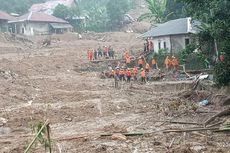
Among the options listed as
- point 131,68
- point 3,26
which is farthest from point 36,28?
point 131,68

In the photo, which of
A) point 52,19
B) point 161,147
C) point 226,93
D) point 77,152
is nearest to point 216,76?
point 226,93

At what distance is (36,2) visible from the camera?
81.4 meters

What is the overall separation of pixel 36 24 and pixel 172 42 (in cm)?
2736

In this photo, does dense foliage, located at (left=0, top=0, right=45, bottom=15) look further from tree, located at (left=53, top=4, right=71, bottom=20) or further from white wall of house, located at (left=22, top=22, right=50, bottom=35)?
white wall of house, located at (left=22, top=22, right=50, bottom=35)

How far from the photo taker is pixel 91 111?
18719 mm

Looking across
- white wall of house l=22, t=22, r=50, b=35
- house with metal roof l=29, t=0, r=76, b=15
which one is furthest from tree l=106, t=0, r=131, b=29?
house with metal roof l=29, t=0, r=76, b=15

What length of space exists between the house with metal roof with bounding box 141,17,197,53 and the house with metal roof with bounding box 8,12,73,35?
78.0ft

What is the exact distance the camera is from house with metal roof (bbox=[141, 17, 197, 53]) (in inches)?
1379

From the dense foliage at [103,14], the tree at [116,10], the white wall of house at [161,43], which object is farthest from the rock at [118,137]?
the tree at [116,10]

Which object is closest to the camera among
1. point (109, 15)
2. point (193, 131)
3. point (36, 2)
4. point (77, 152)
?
point (77, 152)

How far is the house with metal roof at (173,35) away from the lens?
3503 cm

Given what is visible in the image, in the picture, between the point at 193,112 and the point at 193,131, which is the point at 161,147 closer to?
the point at 193,131

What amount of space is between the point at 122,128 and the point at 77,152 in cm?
321

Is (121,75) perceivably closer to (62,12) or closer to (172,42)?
(172,42)
